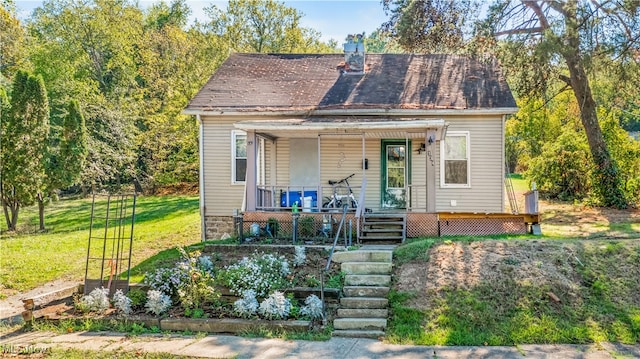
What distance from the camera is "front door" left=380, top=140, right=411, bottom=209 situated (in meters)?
12.2

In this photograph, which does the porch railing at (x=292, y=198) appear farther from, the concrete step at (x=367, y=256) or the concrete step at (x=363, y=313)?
the concrete step at (x=363, y=313)

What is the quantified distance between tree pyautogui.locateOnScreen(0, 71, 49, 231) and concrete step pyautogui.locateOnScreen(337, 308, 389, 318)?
1277cm

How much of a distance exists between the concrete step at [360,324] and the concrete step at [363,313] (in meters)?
0.17

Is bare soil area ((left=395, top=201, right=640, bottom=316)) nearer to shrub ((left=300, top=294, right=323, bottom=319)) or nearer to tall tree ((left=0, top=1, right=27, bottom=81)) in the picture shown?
shrub ((left=300, top=294, right=323, bottom=319))

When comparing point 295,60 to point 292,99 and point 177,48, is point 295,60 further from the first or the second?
point 177,48

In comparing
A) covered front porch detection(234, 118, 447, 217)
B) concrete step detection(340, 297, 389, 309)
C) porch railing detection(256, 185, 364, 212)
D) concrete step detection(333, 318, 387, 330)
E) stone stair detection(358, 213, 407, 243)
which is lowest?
concrete step detection(333, 318, 387, 330)

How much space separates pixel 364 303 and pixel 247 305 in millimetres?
1724

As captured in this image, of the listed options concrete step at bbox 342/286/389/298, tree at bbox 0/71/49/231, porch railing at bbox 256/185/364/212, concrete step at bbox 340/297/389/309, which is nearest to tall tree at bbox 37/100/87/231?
tree at bbox 0/71/49/231

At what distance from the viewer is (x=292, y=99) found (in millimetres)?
12719

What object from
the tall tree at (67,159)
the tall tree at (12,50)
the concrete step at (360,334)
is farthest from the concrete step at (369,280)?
the tall tree at (12,50)

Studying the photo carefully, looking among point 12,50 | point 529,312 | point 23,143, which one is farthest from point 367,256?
point 12,50

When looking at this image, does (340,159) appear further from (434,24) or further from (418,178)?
(434,24)

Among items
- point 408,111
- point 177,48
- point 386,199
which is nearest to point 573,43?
point 408,111

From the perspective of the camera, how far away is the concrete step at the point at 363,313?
A: 6.31 meters
